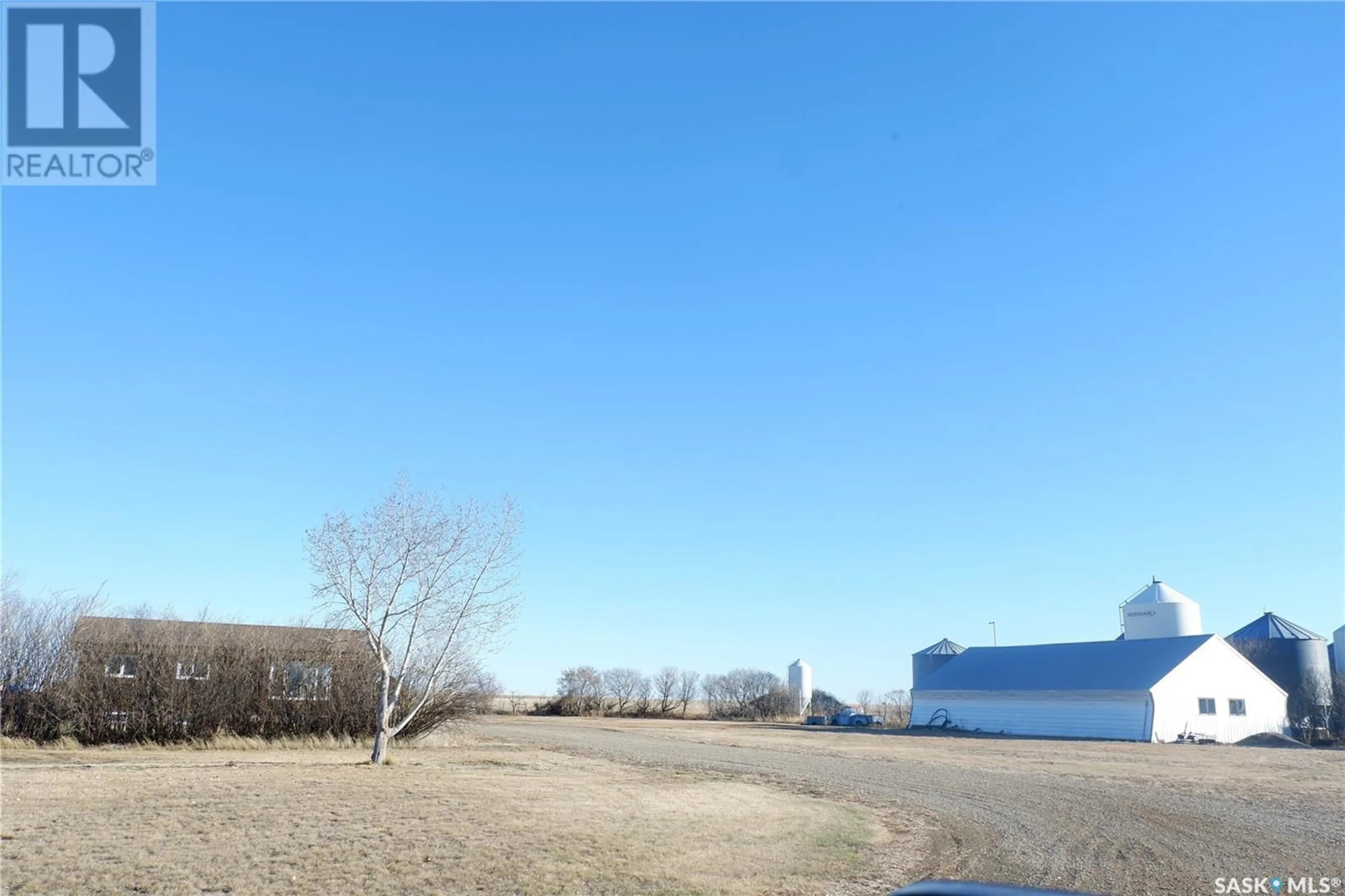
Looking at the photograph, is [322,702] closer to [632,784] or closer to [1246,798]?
[632,784]

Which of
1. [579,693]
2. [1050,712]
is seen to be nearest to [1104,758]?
Result: [1050,712]

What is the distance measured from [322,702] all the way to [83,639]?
6.64m

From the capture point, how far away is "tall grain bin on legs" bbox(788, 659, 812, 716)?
80.3 meters

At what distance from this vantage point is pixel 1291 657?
47.9 metres

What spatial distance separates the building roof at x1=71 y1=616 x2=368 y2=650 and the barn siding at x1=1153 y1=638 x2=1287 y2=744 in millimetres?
33222

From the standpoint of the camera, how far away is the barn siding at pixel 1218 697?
4019cm

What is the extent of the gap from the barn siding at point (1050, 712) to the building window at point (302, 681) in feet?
106

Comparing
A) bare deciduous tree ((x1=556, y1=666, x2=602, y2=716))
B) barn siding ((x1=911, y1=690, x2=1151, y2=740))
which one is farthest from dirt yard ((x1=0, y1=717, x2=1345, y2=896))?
bare deciduous tree ((x1=556, y1=666, x2=602, y2=716))

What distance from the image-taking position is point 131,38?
1489 cm

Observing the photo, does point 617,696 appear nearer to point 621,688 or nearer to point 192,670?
point 621,688

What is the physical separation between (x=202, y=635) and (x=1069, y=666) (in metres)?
39.2

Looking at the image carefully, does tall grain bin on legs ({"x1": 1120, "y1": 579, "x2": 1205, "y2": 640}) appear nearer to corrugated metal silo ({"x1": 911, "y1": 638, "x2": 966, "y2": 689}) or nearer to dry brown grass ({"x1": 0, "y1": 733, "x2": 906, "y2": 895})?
corrugated metal silo ({"x1": 911, "y1": 638, "x2": 966, "y2": 689})

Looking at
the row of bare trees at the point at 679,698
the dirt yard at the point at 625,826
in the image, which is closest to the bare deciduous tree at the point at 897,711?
the row of bare trees at the point at 679,698

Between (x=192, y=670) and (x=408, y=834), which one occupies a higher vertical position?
(x=192, y=670)
